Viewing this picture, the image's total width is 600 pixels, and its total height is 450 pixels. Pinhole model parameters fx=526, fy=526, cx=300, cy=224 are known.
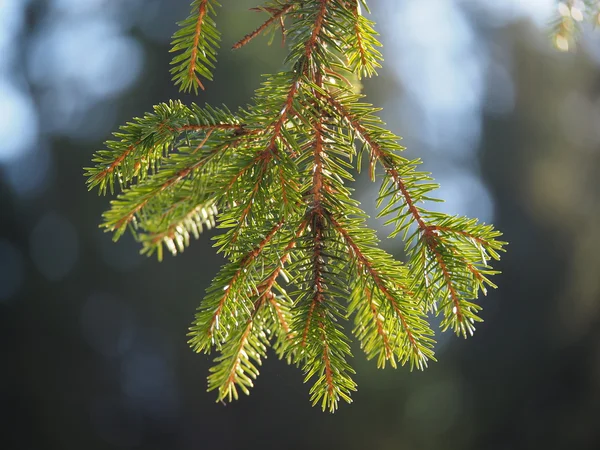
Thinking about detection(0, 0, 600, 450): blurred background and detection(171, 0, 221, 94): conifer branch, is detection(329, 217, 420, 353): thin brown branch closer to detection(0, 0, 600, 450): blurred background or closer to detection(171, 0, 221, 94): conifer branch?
detection(171, 0, 221, 94): conifer branch

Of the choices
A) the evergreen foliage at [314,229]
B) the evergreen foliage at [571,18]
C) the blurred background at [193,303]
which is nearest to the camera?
the evergreen foliage at [314,229]

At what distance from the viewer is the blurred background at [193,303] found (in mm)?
3088

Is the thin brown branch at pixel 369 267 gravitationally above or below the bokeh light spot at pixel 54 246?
above

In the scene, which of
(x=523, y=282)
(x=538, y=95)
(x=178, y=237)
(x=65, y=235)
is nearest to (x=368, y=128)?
(x=178, y=237)

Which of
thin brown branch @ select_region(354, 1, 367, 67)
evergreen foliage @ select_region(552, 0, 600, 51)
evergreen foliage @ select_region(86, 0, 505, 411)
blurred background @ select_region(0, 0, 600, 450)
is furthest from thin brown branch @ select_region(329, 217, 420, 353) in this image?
blurred background @ select_region(0, 0, 600, 450)

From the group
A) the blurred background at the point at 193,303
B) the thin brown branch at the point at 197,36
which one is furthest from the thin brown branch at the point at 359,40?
the blurred background at the point at 193,303

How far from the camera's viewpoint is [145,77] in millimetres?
3355

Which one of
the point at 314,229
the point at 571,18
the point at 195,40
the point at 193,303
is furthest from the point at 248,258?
the point at 193,303

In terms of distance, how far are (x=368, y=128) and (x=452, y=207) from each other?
132 inches

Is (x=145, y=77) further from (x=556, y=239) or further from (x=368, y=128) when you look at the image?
(x=368, y=128)

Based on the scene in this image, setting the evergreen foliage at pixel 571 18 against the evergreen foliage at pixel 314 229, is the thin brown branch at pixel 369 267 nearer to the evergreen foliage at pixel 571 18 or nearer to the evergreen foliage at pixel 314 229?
the evergreen foliage at pixel 314 229

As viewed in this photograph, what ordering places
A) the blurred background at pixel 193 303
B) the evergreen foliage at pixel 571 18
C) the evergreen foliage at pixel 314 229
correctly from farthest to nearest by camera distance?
the blurred background at pixel 193 303
the evergreen foliage at pixel 571 18
the evergreen foliage at pixel 314 229

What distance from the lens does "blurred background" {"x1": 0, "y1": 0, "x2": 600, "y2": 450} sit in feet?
10.1

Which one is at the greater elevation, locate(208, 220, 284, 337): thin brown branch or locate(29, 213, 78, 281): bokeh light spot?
locate(208, 220, 284, 337): thin brown branch
